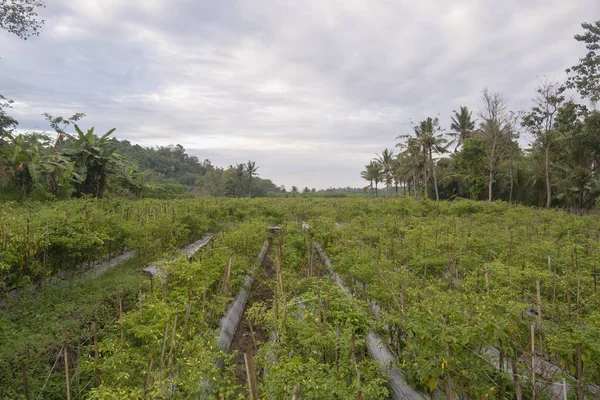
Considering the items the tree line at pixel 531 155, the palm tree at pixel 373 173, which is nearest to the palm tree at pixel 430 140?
the tree line at pixel 531 155

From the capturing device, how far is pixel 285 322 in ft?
11.0

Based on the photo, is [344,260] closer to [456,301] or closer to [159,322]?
[456,301]

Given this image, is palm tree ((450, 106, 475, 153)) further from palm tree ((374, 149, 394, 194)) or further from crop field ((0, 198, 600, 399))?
crop field ((0, 198, 600, 399))

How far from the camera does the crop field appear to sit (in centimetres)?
247

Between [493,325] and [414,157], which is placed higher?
[414,157]

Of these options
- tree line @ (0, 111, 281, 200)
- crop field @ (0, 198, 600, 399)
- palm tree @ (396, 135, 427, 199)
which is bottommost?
crop field @ (0, 198, 600, 399)

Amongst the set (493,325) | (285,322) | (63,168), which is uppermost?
(63,168)

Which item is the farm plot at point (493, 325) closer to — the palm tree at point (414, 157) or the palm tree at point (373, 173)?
the palm tree at point (414, 157)

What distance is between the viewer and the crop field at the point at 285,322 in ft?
8.09

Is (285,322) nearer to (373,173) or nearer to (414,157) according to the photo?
(414,157)

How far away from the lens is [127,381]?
2.80 meters

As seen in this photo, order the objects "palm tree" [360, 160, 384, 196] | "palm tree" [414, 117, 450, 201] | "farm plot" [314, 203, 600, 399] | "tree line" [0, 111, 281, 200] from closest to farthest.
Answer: "farm plot" [314, 203, 600, 399] < "tree line" [0, 111, 281, 200] < "palm tree" [414, 117, 450, 201] < "palm tree" [360, 160, 384, 196]

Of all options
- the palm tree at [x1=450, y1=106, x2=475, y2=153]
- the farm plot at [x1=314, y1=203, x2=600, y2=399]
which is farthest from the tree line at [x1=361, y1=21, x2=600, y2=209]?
the farm plot at [x1=314, y1=203, x2=600, y2=399]

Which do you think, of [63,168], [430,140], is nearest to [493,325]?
[63,168]
